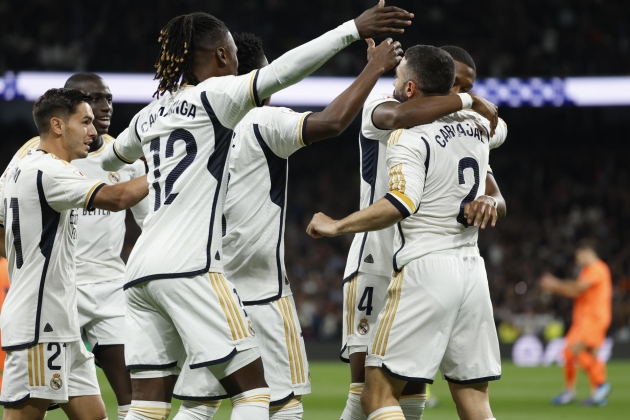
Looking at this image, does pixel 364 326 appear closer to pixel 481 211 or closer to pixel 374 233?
pixel 374 233

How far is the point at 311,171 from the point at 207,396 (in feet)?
69.1

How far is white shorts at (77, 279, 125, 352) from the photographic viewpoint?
5781 millimetres

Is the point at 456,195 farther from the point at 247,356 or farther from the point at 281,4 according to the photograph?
the point at 281,4

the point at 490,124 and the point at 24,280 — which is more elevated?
the point at 490,124

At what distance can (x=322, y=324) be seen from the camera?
20.0 metres

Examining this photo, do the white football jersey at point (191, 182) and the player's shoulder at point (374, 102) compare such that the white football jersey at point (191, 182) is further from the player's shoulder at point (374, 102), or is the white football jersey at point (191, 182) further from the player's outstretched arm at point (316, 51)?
the player's shoulder at point (374, 102)

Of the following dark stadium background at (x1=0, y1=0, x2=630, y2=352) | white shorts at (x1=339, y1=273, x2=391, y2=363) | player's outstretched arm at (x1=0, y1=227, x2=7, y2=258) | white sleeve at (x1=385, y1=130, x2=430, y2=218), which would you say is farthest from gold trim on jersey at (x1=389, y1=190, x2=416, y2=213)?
dark stadium background at (x1=0, y1=0, x2=630, y2=352)

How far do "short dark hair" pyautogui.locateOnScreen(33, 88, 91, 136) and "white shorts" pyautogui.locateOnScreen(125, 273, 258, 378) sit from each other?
128 cm

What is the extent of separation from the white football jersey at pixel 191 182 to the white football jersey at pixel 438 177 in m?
0.89

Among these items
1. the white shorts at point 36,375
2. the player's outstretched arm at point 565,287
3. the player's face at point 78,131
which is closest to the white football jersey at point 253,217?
the player's face at point 78,131

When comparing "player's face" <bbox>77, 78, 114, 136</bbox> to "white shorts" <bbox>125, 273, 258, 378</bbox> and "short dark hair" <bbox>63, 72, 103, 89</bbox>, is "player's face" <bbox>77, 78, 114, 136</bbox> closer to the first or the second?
"short dark hair" <bbox>63, 72, 103, 89</bbox>

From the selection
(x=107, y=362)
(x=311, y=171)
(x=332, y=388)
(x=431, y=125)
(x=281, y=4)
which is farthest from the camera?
(x=311, y=171)

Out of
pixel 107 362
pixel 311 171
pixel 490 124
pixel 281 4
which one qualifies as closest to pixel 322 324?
pixel 311 171

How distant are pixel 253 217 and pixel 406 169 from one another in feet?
2.66
